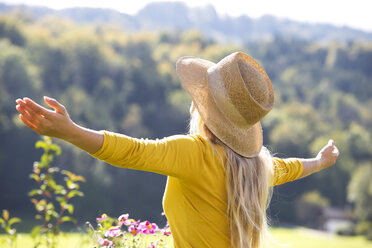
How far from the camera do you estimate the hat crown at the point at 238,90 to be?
73.2 inches

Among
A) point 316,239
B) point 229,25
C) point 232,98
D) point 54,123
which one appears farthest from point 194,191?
point 229,25

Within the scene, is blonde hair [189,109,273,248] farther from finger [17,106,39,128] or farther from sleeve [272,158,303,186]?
finger [17,106,39,128]

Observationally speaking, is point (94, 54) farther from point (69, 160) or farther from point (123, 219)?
→ point (123, 219)

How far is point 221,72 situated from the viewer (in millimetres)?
1872

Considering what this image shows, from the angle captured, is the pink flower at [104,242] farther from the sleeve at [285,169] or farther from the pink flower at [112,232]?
the sleeve at [285,169]

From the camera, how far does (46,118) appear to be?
1.40 m

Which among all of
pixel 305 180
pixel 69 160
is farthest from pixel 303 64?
pixel 69 160

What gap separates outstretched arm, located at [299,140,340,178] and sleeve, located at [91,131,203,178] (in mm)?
896

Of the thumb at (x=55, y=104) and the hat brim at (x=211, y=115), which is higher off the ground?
the hat brim at (x=211, y=115)

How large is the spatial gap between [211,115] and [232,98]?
0.37 feet

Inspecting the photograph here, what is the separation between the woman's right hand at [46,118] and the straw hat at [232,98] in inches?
24.1

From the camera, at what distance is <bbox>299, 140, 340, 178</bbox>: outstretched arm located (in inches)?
93.5

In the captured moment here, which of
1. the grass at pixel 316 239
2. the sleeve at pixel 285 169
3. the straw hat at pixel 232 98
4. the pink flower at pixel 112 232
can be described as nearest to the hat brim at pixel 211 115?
the straw hat at pixel 232 98

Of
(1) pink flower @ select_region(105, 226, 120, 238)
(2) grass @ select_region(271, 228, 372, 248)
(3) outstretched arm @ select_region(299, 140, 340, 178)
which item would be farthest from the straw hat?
(2) grass @ select_region(271, 228, 372, 248)
